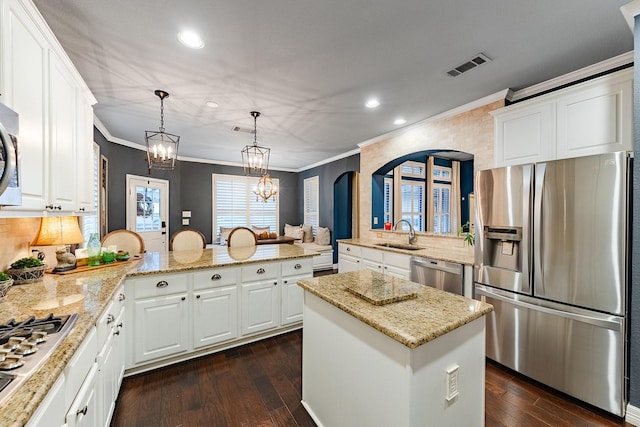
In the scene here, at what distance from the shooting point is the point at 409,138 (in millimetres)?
4141

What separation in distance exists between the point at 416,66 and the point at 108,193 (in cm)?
501

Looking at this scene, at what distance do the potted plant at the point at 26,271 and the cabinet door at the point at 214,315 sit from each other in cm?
103

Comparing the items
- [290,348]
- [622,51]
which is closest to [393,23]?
[622,51]

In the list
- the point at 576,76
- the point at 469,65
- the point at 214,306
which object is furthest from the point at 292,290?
the point at 576,76

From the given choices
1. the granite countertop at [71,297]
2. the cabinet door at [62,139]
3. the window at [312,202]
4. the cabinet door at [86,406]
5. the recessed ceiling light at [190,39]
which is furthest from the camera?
the window at [312,202]

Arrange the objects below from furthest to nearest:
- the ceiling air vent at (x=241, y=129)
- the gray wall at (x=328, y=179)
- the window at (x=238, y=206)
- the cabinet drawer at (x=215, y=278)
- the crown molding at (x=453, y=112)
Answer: the window at (x=238, y=206) < the gray wall at (x=328, y=179) < the ceiling air vent at (x=241, y=129) < the crown molding at (x=453, y=112) < the cabinet drawer at (x=215, y=278)

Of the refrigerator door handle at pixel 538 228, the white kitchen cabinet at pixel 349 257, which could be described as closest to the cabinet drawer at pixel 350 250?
the white kitchen cabinet at pixel 349 257

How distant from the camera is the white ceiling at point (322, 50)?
5.73 feet

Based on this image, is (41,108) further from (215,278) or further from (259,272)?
(259,272)

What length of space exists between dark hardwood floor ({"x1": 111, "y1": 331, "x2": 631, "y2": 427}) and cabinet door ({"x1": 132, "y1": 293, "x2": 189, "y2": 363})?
19cm

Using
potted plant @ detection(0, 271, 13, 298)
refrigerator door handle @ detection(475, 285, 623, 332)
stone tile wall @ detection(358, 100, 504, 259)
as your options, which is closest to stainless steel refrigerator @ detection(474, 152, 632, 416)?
refrigerator door handle @ detection(475, 285, 623, 332)

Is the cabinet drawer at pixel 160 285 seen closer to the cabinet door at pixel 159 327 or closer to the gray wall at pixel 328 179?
the cabinet door at pixel 159 327

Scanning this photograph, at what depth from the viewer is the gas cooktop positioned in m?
0.80

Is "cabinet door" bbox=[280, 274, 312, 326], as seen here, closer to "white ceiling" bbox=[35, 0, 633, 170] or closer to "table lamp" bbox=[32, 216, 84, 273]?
"table lamp" bbox=[32, 216, 84, 273]
